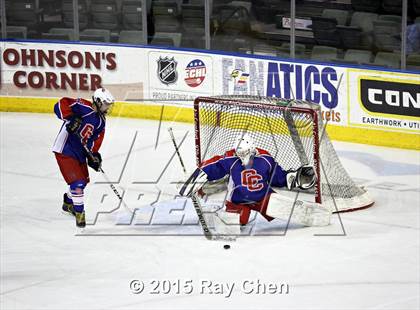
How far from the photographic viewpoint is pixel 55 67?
12.4 metres

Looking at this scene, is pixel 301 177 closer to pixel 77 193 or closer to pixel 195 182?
pixel 195 182

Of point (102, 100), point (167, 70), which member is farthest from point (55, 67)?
point (102, 100)

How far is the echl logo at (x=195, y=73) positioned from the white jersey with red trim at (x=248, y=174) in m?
3.50

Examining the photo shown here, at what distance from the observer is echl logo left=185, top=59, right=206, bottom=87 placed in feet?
38.4

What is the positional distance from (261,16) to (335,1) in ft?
2.76

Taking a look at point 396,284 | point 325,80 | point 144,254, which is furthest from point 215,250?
point 325,80

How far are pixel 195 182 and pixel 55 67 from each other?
4451 millimetres

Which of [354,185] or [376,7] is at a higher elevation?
[376,7]

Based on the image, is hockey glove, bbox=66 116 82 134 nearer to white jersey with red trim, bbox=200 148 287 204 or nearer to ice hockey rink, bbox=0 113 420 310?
ice hockey rink, bbox=0 113 420 310

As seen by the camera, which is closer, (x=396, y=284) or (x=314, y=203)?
(x=396, y=284)

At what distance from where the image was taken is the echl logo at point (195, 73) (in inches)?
460

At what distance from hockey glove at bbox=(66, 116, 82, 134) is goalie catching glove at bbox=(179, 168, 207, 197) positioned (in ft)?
3.13

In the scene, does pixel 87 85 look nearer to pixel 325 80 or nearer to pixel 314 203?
pixel 325 80

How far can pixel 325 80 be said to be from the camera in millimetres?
10953
